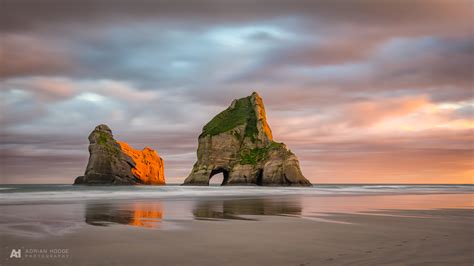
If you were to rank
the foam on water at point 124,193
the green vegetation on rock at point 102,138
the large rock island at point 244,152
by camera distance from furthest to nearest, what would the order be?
1. the green vegetation on rock at point 102,138
2. the large rock island at point 244,152
3. the foam on water at point 124,193

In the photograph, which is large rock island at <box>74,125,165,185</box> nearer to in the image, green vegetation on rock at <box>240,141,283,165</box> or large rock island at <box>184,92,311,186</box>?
large rock island at <box>184,92,311,186</box>

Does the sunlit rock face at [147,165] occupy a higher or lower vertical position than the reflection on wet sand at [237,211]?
higher

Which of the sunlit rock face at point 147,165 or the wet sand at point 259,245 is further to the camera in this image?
the sunlit rock face at point 147,165

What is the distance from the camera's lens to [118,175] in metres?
104

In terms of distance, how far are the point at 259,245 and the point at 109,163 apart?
99706mm

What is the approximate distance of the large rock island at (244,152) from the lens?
91812mm

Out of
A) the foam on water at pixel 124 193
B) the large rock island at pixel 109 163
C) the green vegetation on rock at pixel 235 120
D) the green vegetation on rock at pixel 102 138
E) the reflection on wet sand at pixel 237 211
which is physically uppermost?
the green vegetation on rock at pixel 235 120

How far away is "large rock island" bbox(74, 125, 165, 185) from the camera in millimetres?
102438

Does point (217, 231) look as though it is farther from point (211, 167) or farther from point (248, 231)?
point (211, 167)

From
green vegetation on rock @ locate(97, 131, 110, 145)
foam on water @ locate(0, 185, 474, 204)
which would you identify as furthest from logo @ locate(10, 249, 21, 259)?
green vegetation on rock @ locate(97, 131, 110, 145)

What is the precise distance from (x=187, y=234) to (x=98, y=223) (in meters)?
4.65

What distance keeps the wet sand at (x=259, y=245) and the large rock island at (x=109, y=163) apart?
3655 inches

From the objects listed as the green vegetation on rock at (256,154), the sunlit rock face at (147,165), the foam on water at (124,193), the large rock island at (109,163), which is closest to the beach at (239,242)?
the foam on water at (124,193)

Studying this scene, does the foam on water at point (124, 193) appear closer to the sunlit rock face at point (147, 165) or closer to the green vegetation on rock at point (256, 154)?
the green vegetation on rock at point (256, 154)
